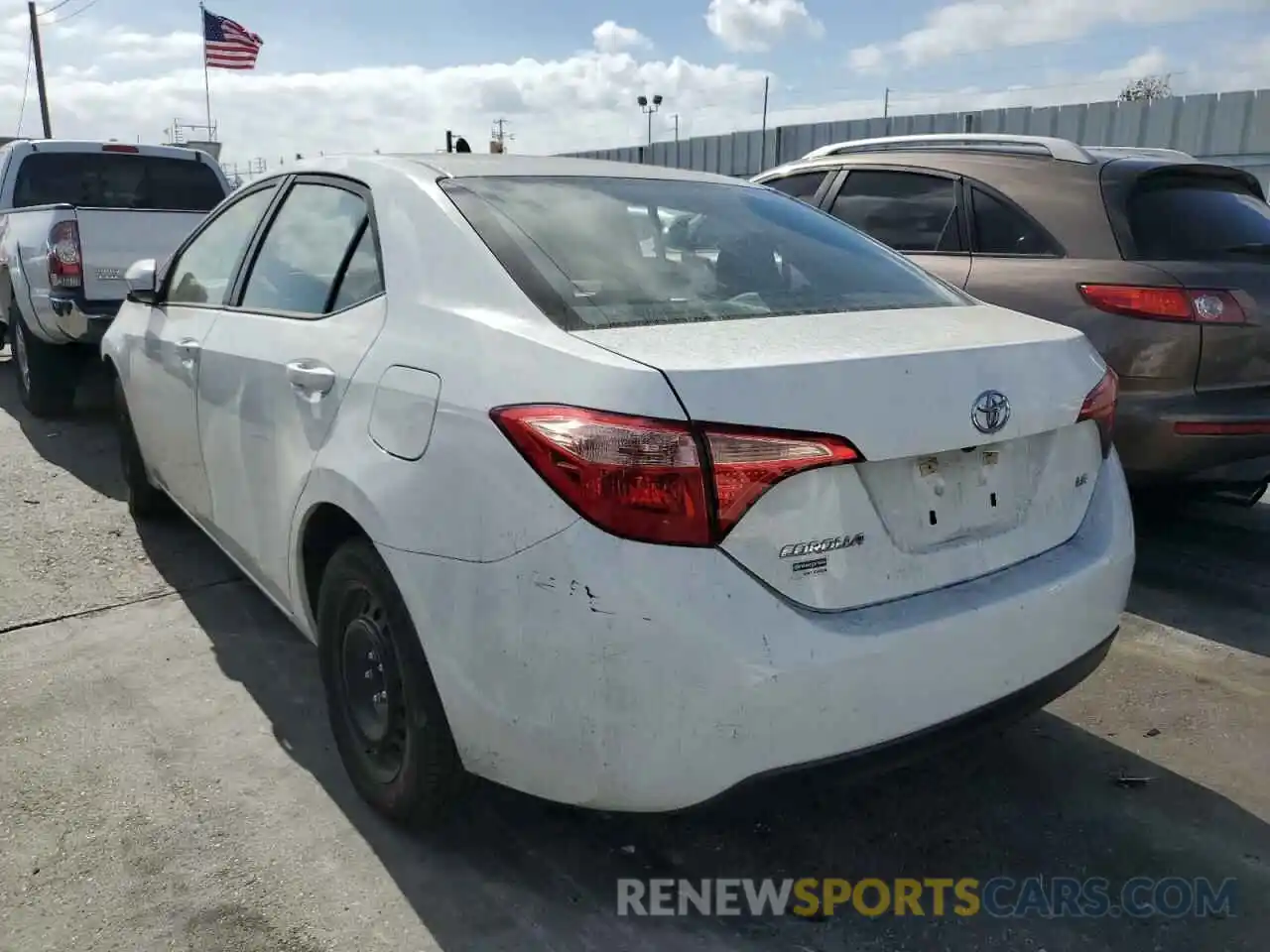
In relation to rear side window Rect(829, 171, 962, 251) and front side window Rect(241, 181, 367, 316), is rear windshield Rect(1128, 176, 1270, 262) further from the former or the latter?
front side window Rect(241, 181, 367, 316)

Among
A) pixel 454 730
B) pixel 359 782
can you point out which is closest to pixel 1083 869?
pixel 454 730

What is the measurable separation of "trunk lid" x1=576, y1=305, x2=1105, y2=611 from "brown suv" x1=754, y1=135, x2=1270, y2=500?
1.77 m

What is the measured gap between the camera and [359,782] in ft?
8.69

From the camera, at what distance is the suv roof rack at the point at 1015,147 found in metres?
4.54

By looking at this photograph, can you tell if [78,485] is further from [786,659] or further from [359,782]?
[786,659]

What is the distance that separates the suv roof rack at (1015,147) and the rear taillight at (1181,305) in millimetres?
787

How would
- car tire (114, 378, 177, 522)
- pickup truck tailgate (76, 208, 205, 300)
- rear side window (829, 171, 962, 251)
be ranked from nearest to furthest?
car tire (114, 378, 177, 522)
rear side window (829, 171, 962, 251)
pickup truck tailgate (76, 208, 205, 300)

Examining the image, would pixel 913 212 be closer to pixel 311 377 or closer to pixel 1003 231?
pixel 1003 231

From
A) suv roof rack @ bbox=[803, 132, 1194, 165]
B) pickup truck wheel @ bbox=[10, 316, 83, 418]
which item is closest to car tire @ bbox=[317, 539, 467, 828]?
suv roof rack @ bbox=[803, 132, 1194, 165]

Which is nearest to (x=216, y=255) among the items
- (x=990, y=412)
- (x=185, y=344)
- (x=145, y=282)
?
(x=185, y=344)

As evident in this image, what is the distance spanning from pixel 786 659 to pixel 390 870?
3.87 ft

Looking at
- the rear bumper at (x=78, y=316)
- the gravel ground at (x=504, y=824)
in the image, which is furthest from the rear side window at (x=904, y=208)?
the rear bumper at (x=78, y=316)

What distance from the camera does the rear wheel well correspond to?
2.56 m

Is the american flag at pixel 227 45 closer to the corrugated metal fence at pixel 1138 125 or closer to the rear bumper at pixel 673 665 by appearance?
the corrugated metal fence at pixel 1138 125
